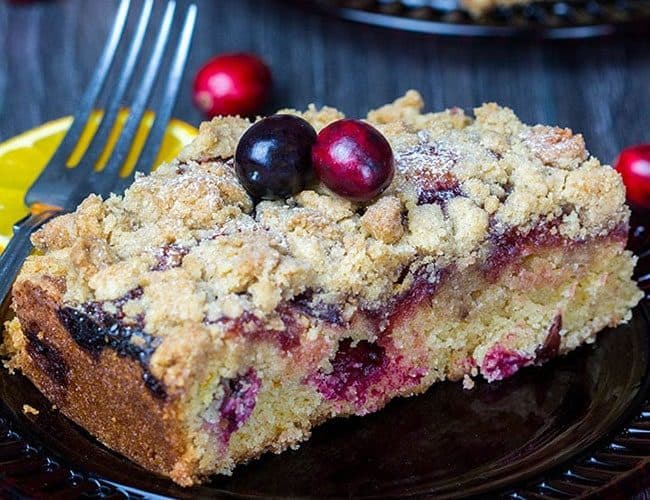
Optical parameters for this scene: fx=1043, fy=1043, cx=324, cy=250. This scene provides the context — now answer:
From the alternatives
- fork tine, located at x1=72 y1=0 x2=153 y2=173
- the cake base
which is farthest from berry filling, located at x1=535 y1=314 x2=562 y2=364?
fork tine, located at x1=72 y1=0 x2=153 y2=173

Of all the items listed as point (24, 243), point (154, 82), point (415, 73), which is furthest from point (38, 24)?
point (24, 243)

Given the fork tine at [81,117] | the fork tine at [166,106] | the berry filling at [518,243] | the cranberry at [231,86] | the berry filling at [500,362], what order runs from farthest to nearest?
1. the cranberry at [231,86]
2. the fork tine at [166,106]
3. the fork tine at [81,117]
4. the berry filling at [500,362]
5. the berry filling at [518,243]

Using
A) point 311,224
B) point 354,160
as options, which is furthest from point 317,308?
point 354,160

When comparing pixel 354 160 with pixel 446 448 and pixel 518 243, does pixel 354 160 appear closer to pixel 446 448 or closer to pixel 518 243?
pixel 518 243

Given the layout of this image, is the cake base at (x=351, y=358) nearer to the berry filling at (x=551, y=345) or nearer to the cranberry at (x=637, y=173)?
the berry filling at (x=551, y=345)

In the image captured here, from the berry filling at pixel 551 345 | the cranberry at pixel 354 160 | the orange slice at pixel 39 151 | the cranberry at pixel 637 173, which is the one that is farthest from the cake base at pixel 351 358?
the cranberry at pixel 637 173
